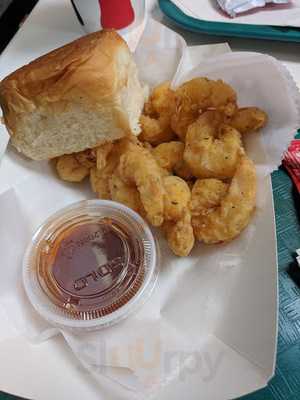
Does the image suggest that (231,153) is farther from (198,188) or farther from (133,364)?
(133,364)

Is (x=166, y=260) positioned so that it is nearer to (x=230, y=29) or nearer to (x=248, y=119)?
(x=248, y=119)

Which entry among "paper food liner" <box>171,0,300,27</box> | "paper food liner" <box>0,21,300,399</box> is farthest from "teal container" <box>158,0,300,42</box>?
"paper food liner" <box>0,21,300,399</box>

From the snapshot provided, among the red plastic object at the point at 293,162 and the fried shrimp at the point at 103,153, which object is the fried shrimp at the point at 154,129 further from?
the red plastic object at the point at 293,162

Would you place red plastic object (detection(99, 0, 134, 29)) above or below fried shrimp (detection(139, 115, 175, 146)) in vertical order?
above

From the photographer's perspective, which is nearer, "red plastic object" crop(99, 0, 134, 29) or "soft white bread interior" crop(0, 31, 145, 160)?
"soft white bread interior" crop(0, 31, 145, 160)

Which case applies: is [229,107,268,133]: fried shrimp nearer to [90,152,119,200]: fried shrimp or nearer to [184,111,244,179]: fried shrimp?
[184,111,244,179]: fried shrimp

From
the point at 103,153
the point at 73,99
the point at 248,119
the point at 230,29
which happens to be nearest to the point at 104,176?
the point at 103,153
